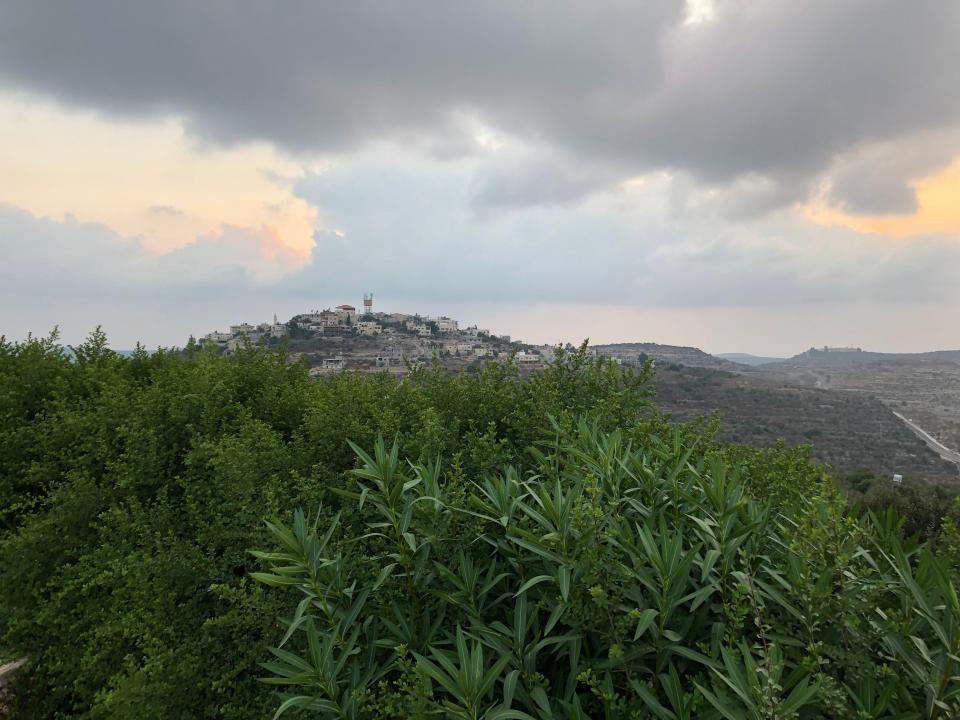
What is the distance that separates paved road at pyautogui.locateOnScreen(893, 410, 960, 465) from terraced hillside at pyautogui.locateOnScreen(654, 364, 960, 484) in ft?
2.51

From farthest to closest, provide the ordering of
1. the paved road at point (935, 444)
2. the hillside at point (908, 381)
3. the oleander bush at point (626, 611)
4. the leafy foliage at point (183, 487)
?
1. the hillside at point (908, 381)
2. the paved road at point (935, 444)
3. the leafy foliage at point (183, 487)
4. the oleander bush at point (626, 611)

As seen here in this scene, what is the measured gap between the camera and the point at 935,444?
129 feet

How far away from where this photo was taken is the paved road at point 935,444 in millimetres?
36169

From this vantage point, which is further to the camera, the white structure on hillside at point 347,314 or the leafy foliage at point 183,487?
the white structure on hillside at point 347,314

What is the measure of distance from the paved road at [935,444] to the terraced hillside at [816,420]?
0.77 m

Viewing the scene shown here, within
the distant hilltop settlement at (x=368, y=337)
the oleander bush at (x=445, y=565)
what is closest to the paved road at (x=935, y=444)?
the distant hilltop settlement at (x=368, y=337)

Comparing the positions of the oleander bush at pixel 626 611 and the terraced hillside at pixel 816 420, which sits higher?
the oleander bush at pixel 626 611

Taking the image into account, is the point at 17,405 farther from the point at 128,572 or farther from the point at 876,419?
the point at 876,419

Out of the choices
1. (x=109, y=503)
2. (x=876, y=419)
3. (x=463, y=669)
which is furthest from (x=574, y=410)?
(x=876, y=419)

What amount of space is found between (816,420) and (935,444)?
8.79m

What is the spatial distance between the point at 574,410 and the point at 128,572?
3778mm

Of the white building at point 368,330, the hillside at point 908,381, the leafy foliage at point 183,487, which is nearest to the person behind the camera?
the leafy foliage at point 183,487

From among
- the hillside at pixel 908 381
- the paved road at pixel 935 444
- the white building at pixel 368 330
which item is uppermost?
the white building at pixel 368 330

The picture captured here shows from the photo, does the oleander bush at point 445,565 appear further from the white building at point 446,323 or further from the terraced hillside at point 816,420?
the white building at point 446,323
